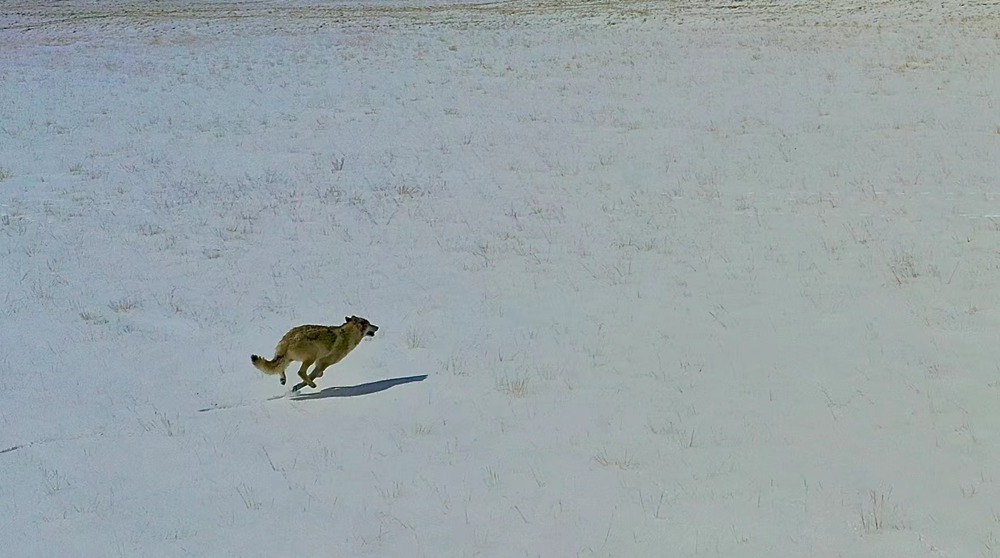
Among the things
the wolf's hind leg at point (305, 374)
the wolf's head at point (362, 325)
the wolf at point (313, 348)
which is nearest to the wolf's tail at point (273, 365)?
the wolf at point (313, 348)

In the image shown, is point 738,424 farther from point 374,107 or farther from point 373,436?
point 374,107

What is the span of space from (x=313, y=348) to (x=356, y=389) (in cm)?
54

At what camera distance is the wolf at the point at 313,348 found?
7301 mm

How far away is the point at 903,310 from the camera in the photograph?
8969 millimetres

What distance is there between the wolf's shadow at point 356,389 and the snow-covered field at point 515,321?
47mm

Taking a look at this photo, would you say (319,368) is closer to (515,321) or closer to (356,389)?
(356,389)

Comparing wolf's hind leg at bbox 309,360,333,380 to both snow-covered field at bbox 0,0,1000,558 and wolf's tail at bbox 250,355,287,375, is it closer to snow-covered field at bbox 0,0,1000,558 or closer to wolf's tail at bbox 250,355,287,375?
snow-covered field at bbox 0,0,1000,558

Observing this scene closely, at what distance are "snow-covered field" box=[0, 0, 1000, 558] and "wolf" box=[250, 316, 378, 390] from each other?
226 mm

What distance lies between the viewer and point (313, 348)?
24.3ft

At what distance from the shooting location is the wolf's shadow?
762 cm

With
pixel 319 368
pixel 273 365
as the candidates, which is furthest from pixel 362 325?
pixel 273 365

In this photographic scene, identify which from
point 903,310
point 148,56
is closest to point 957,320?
point 903,310

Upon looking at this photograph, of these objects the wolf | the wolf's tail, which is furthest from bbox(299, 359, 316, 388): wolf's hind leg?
the wolf's tail

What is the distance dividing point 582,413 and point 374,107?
15.9m
